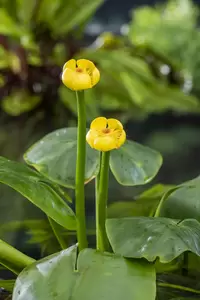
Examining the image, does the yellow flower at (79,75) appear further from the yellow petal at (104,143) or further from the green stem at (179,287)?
the green stem at (179,287)

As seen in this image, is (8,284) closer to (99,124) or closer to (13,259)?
(13,259)

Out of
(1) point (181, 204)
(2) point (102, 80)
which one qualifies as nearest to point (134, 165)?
(1) point (181, 204)

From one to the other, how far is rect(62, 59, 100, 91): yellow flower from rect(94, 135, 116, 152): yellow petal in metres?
0.03

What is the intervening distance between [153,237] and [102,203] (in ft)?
0.16

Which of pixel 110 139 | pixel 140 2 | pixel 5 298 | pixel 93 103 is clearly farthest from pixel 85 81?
pixel 140 2

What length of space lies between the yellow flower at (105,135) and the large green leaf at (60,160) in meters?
0.08

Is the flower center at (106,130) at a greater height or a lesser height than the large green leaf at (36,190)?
greater

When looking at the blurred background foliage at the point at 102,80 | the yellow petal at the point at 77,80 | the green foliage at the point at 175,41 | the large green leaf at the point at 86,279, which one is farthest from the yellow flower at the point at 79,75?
the green foliage at the point at 175,41

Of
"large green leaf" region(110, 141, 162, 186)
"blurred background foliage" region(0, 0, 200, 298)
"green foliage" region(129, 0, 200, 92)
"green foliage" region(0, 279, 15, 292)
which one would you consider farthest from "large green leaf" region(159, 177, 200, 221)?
"green foliage" region(129, 0, 200, 92)

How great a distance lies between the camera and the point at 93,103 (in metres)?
0.95

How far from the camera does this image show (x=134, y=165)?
0.44m

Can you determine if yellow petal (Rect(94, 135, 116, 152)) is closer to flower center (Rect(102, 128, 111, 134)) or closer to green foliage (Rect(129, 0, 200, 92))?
flower center (Rect(102, 128, 111, 134))

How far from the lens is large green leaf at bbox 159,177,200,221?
440 mm

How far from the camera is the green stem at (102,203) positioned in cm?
37
